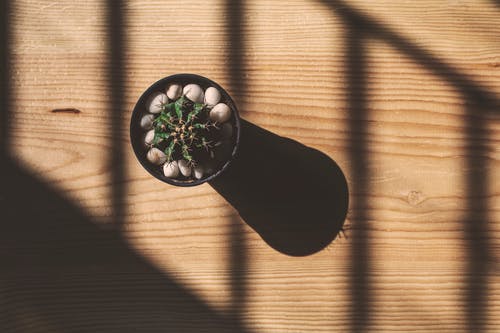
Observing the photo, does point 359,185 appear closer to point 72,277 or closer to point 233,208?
point 233,208

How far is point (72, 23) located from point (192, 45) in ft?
0.71

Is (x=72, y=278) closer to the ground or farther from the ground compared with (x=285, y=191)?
closer to the ground

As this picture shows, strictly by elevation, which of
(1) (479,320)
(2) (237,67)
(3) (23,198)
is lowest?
(1) (479,320)

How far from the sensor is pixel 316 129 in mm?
832

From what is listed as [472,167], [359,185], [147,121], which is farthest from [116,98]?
[472,167]

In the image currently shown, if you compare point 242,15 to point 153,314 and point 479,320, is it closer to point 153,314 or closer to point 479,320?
point 153,314

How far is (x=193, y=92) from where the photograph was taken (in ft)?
2.35

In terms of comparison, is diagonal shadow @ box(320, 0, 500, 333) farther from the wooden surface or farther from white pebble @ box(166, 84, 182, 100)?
white pebble @ box(166, 84, 182, 100)

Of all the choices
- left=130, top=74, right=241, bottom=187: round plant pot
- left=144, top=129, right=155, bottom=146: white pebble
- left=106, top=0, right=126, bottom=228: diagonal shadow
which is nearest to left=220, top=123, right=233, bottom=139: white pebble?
left=130, top=74, right=241, bottom=187: round plant pot

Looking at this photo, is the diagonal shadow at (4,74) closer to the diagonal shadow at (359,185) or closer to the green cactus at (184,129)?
the green cactus at (184,129)

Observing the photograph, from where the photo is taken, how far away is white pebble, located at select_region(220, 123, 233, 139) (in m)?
0.73

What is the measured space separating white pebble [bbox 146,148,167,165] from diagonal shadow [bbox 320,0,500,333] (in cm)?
33

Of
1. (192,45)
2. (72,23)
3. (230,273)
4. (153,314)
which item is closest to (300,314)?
(230,273)

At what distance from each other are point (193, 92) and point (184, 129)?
8cm
